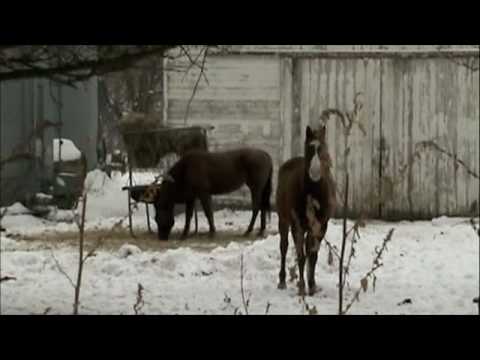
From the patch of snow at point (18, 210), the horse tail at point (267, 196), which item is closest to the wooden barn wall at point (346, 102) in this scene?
the horse tail at point (267, 196)

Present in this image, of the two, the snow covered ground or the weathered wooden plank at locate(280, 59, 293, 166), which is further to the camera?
the weathered wooden plank at locate(280, 59, 293, 166)

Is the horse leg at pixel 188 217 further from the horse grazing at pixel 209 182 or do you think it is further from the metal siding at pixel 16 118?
the metal siding at pixel 16 118

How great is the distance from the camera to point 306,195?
6.63 m

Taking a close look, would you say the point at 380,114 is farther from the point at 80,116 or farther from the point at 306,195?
the point at 306,195

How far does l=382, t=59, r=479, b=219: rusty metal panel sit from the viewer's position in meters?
13.1

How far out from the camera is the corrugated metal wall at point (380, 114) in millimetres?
13078

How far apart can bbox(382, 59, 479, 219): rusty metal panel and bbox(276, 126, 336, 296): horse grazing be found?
244 inches

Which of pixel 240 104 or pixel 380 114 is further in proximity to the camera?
pixel 240 104

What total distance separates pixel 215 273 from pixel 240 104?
590 cm

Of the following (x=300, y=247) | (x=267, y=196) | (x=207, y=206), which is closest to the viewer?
(x=300, y=247)

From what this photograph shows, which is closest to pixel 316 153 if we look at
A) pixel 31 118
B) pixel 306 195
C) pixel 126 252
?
pixel 306 195

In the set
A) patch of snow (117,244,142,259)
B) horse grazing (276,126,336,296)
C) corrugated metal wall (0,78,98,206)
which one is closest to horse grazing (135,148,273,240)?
corrugated metal wall (0,78,98,206)

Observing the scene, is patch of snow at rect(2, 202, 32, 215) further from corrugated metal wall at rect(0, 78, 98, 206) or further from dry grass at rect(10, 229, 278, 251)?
dry grass at rect(10, 229, 278, 251)
